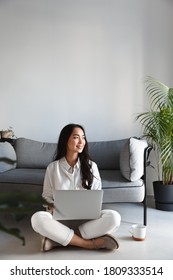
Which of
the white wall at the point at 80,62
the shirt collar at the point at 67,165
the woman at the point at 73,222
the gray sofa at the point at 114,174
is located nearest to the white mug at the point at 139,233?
the woman at the point at 73,222

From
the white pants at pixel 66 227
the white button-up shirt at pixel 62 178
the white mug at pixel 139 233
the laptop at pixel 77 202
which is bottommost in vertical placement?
the white mug at pixel 139 233

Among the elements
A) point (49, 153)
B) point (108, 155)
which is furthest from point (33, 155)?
point (108, 155)

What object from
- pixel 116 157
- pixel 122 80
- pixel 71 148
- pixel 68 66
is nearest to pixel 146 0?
pixel 122 80

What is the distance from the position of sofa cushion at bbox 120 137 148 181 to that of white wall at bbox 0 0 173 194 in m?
1.07

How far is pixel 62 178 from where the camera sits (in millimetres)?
2131

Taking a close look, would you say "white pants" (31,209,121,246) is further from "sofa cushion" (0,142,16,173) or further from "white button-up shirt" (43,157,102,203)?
"sofa cushion" (0,142,16,173)

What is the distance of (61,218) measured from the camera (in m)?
1.98

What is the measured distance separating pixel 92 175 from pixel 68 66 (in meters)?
2.02

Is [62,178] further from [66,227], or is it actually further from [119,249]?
[119,249]

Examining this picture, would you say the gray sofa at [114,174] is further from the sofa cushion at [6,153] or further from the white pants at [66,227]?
the white pants at [66,227]

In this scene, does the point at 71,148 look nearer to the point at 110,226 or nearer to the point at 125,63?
the point at 110,226

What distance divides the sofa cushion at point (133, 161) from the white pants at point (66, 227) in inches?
24.6

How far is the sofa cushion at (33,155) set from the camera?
328 cm

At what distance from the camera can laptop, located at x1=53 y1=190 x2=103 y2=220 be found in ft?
6.07
